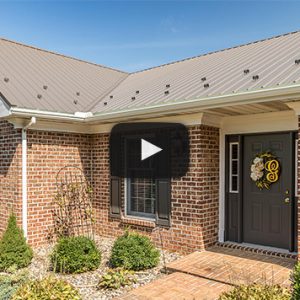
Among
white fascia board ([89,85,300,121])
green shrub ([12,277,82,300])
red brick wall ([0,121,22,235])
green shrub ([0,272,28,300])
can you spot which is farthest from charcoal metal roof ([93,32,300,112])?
green shrub ([0,272,28,300])

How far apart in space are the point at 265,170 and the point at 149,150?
8.26ft

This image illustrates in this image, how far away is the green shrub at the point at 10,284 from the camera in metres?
4.36

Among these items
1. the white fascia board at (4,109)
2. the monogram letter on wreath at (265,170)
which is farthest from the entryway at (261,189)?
the white fascia board at (4,109)

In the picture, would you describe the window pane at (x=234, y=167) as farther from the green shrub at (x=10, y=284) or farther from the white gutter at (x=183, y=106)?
the green shrub at (x=10, y=284)

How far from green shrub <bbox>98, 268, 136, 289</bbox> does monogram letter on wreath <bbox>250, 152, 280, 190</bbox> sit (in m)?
3.04

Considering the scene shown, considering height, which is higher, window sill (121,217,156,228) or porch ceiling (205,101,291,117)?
porch ceiling (205,101,291,117)

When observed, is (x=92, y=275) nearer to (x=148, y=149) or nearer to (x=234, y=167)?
(x=148, y=149)

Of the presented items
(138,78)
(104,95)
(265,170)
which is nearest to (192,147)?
(265,170)

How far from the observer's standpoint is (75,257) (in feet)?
19.2

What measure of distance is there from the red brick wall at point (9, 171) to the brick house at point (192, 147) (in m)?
0.02

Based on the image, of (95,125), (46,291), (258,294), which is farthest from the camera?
(95,125)

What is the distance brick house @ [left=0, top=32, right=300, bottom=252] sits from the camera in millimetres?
6094

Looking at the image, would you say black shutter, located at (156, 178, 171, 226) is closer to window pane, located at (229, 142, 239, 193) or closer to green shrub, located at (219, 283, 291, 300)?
window pane, located at (229, 142, 239, 193)

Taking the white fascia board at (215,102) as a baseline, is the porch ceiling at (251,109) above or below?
below
